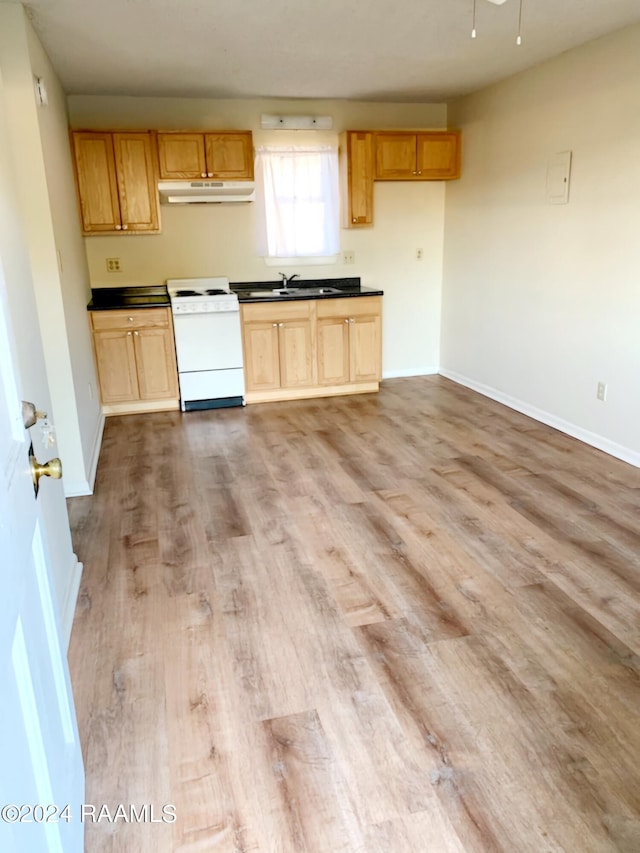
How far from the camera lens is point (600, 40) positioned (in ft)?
12.0

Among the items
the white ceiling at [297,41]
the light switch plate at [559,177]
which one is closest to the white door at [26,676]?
the white ceiling at [297,41]

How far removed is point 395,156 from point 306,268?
3.99 feet

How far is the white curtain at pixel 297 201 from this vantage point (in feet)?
17.4

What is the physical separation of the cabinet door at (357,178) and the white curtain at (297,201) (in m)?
0.14

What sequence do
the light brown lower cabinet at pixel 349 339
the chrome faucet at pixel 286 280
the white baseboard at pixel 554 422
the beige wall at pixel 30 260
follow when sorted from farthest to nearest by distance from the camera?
the chrome faucet at pixel 286 280 < the light brown lower cabinet at pixel 349 339 < the white baseboard at pixel 554 422 < the beige wall at pixel 30 260

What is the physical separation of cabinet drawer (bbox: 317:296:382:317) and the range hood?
1.08m

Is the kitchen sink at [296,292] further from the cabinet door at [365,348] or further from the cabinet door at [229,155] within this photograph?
the cabinet door at [229,155]

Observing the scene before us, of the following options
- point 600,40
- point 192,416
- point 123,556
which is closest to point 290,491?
point 123,556

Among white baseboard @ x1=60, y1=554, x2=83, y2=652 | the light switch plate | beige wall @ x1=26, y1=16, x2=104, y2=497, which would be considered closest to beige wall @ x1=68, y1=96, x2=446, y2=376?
beige wall @ x1=26, y1=16, x2=104, y2=497

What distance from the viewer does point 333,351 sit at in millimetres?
5336

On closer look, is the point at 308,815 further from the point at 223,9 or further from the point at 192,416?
the point at 192,416

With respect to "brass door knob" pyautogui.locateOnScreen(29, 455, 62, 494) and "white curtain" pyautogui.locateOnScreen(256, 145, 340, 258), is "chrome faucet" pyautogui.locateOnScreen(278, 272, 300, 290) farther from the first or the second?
"brass door knob" pyautogui.locateOnScreen(29, 455, 62, 494)

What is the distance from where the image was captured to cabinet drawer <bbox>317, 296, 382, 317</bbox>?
5207mm

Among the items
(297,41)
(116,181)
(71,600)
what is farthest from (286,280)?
(71,600)
